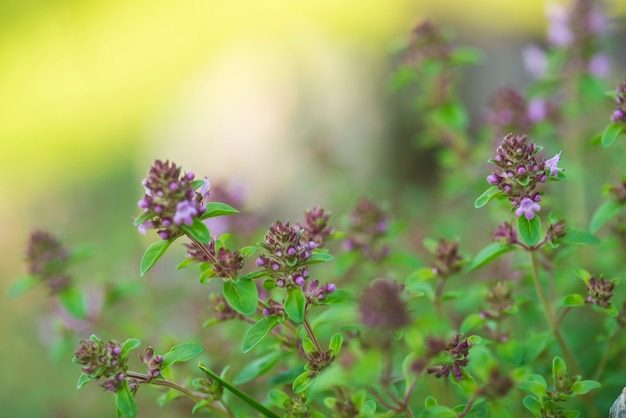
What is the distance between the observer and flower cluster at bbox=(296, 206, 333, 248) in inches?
103

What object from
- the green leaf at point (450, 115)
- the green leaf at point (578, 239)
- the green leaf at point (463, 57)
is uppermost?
the green leaf at point (463, 57)

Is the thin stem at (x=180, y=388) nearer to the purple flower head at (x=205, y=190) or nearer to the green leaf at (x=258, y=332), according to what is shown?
the green leaf at (x=258, y=332)

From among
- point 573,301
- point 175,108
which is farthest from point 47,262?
point 175,108

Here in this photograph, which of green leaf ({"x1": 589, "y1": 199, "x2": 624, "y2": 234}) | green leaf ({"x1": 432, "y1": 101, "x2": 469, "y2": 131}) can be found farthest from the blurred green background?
green leaf ({"x1": 589, "y1": 199, "x2": 624, "y2": 234})

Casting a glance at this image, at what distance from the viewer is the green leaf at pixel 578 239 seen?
91.5 inches

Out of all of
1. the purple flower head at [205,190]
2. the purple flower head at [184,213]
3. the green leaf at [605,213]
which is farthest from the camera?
the green leaf at [605,213]

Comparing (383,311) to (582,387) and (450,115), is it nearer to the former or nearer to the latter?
(582,387)

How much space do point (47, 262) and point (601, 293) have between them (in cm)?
263

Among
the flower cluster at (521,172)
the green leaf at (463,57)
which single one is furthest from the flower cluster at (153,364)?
the green leaf at (463,57)

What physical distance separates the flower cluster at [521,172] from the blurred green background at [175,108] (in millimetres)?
3048

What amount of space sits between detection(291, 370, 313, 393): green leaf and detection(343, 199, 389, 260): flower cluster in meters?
1.09

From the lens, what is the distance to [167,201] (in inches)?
81.7

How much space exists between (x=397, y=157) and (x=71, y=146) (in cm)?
563

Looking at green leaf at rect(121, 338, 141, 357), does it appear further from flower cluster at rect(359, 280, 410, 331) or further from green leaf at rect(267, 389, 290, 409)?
flower cluster at rect(359, 280, 410, 331)
